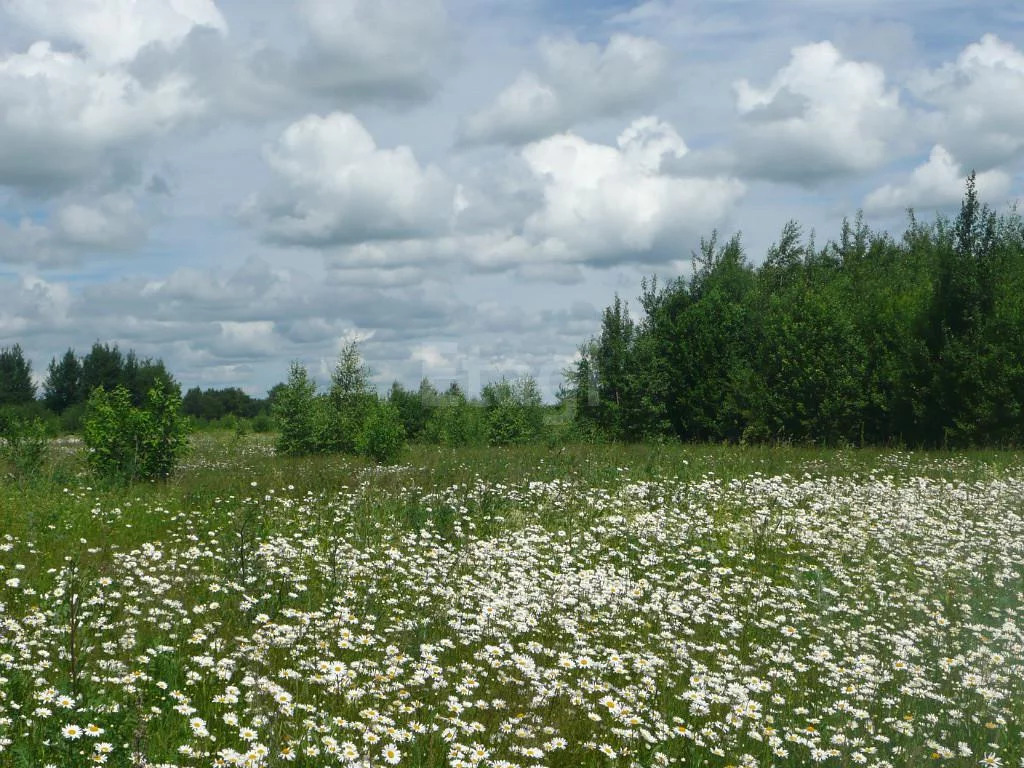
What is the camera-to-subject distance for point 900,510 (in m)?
13.0

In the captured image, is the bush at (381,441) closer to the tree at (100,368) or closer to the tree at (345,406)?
the tree at (345,406)

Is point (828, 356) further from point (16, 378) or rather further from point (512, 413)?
point (16, 378)

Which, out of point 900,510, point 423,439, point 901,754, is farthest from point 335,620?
point 423,439

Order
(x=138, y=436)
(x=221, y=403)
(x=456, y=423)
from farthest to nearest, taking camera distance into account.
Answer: (x=221, y=403) < (x=456, y=423) < (x=138, y=436)

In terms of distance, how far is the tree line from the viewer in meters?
25.3

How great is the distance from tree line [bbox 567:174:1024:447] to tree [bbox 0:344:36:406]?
53.3 m

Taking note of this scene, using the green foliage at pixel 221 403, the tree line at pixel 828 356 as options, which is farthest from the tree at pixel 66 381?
the tree line at pixel 828 356

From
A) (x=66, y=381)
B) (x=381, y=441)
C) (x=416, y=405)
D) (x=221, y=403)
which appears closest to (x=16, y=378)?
(x=66, y=381)

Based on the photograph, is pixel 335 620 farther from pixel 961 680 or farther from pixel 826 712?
pixel 961 680

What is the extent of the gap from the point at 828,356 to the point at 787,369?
1.57 metres

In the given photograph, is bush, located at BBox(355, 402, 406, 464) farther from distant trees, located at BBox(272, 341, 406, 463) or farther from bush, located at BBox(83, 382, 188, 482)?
bush, located at BBox(83, 382, 188, 482)

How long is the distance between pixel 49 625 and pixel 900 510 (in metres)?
11.8

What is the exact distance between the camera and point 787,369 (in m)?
30.0

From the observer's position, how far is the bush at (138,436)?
15023mm
